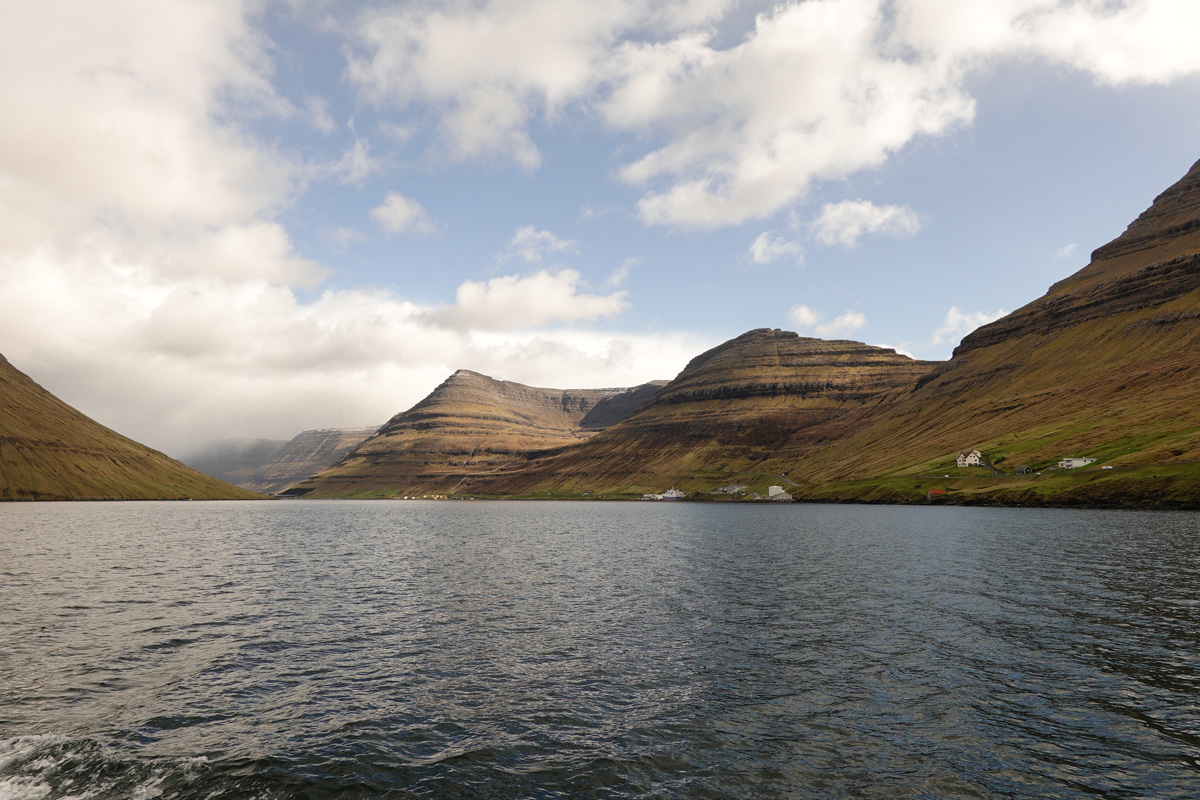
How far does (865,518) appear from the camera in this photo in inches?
6043

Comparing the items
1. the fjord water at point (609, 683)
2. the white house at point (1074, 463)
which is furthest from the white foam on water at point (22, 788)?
the white house at point (1074, 463)

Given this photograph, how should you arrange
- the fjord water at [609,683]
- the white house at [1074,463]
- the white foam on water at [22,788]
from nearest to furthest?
the white foam on water at [22,788] → the fjord water at [609,683] → the white house at [1074,463]

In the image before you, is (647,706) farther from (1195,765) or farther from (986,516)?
(986,516)

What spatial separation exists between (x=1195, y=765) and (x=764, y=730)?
50.0ft

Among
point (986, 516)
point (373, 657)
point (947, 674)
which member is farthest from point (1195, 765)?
point (986, 516)

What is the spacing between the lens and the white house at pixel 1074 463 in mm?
176500

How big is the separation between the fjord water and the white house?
451 ft

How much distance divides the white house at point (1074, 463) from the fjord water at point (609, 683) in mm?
137605

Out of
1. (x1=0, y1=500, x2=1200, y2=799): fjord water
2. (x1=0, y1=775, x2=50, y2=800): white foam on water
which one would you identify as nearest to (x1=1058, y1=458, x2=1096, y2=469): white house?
(x1=0, y1=500, x2=1200, y2=799): fjord water

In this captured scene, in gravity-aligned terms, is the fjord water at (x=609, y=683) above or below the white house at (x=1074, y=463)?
below

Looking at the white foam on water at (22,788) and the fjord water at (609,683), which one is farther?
the fjord water at (609,683)

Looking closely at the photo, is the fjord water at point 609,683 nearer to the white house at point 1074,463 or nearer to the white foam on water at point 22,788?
the white foam on water at point 22,788

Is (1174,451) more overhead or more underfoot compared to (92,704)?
more overhead

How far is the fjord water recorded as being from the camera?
888 inches
